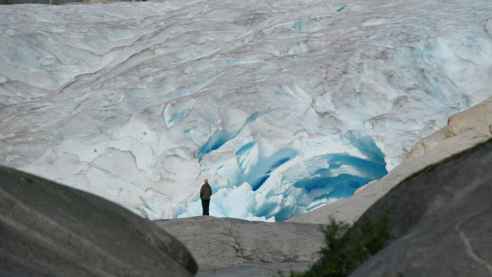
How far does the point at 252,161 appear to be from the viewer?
19.0 metres

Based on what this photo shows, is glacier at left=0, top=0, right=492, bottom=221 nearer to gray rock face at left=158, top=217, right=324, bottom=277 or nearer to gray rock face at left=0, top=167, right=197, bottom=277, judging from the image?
gray rock face at left=158, top=217, right=324, bottom=277

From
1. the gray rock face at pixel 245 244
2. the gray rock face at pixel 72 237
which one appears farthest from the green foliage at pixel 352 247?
the gray rock face at pixel 245 244

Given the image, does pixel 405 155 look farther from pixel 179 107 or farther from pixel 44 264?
pixel 44 264

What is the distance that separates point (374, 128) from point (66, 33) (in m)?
12.7

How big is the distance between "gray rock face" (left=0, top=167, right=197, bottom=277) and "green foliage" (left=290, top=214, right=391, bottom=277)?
1295 millimetres

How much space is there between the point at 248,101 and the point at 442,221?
648 inches

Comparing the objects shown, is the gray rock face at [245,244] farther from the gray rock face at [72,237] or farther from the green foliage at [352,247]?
the green foliage at [352,247]

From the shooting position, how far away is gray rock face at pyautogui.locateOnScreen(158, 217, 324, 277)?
1077 cm

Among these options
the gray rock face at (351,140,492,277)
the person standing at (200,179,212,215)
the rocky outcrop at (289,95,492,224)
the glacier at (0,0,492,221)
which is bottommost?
the glacier at (0,0,492,221)

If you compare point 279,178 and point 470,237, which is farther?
point 279,178

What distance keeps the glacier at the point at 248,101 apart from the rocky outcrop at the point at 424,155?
1.14 m

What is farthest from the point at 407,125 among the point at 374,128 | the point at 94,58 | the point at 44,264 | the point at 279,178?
the point at 44,264

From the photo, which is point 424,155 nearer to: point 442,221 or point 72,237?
point 72,237

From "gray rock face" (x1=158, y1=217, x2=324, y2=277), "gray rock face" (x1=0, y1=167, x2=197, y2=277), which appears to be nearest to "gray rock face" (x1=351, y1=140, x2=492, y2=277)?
"gray rock face" (x1=0, y1=167, x2=197, y2=277)
